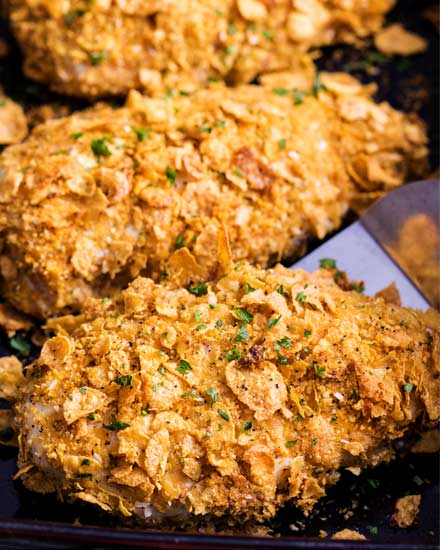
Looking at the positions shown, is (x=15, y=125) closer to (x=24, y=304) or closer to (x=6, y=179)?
(x=6, y=179)

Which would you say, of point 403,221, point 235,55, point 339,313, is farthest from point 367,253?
point 235,55

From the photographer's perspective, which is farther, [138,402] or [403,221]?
[403,221]

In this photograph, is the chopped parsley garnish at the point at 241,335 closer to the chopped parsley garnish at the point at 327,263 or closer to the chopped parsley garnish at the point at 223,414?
the chopped parsley garnish at the point at 223,414

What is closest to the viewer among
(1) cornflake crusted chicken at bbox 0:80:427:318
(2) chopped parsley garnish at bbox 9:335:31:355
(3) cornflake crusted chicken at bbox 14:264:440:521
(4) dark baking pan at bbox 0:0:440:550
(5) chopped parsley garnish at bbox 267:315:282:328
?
(4) dark baking pan at bbox 0:0:440:550

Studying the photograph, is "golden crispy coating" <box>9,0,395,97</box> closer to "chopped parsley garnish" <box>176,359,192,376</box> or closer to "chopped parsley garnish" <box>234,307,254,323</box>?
"chopped parsley garnish" <box>234,307,254,323</box>

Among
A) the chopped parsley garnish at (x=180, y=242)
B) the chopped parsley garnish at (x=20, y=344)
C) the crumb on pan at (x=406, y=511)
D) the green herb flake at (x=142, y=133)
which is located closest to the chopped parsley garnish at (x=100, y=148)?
the green herb flake at (x=142, y=133)

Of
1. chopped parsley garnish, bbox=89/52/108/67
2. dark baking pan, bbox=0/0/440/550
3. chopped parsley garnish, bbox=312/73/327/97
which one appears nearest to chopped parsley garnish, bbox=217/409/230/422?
dark baking pan, bbox=0/0/440/550

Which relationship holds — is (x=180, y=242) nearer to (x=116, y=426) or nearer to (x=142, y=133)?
(x=142, y=133)
